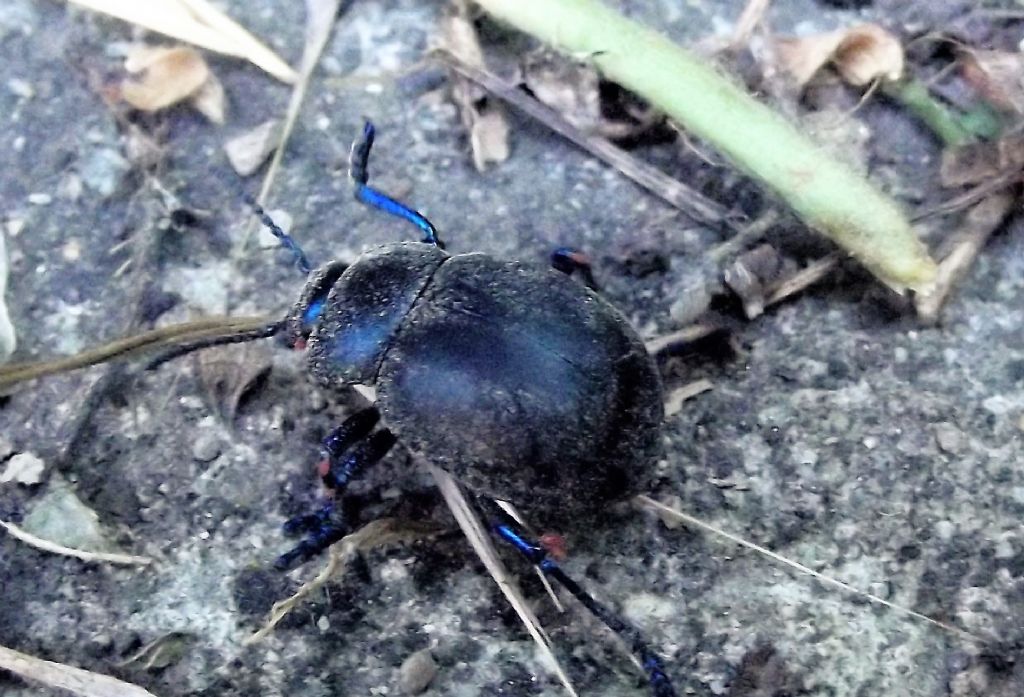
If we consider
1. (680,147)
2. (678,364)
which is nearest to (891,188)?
(680,147)

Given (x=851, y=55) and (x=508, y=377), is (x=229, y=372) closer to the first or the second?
(x=508, y=377)

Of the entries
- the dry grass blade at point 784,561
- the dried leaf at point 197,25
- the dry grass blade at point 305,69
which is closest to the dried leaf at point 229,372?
the dry grass blade at point 305,69

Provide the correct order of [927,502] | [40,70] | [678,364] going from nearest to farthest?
[927,502] < [678,364] < [40,70]

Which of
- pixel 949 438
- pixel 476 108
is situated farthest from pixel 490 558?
pixel 476 108

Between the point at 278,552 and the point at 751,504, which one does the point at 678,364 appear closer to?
the point at 751,504

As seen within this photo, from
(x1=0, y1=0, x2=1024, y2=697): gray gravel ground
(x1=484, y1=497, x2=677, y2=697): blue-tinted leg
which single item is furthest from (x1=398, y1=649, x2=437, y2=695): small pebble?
(x1=484, y1=497, x2=677, y2=697): blue-tinted leg

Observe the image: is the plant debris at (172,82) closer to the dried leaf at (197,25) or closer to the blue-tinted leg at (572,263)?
the dried leaf at (197,25)
